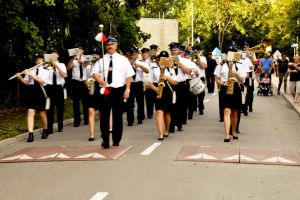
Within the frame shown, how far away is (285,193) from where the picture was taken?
725 centimetres

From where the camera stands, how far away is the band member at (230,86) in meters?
12.1

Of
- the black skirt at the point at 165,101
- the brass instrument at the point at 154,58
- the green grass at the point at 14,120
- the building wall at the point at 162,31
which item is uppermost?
the building wall at the point at 162,31

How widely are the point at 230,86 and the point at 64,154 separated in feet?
12.6

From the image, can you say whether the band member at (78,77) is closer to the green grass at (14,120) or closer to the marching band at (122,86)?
the marching band at (122,86)

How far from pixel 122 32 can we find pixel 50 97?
16085mm

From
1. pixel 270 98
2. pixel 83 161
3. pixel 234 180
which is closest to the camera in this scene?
pixel 234 180

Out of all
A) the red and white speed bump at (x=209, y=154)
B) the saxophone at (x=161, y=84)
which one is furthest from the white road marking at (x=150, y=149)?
the saxophone at (x=161, y=84)

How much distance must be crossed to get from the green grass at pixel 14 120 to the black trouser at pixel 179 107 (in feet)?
12.1

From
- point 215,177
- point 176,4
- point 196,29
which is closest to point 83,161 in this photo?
point 215,177

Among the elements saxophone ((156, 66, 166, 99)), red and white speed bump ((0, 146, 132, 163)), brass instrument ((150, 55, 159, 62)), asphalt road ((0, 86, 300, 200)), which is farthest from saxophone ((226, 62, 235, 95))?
brass instrument ((150, 55, 159, 62))

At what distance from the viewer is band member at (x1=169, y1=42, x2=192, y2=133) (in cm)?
1327

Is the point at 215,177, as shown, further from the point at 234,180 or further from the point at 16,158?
the point at 16,158

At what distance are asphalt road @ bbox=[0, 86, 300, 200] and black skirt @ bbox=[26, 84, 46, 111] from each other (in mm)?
902

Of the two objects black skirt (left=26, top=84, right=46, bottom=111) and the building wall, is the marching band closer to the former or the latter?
A: black skirt (left=26, top=84, right=46, bottom=111)
